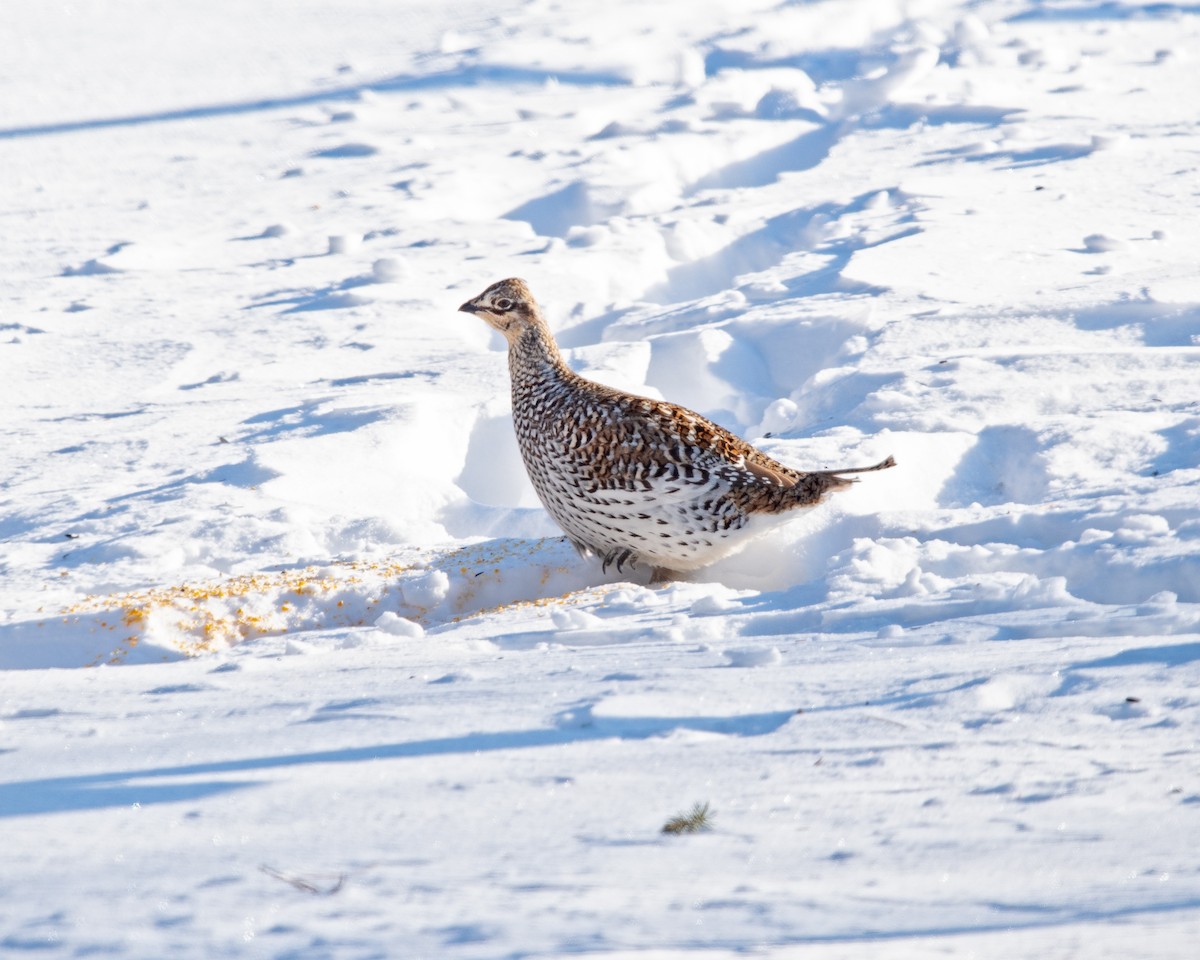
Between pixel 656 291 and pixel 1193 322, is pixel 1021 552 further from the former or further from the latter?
pixel 656 291

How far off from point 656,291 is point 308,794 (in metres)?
6.76

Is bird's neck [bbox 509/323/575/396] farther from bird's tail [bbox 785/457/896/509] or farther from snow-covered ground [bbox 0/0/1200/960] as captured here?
bird's tail [bbox 785/457/896/509]

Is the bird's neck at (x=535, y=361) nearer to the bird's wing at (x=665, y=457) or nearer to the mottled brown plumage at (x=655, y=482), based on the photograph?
the mottled brown plumage at (x=655, y=482)

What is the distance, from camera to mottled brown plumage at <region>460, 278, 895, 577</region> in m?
4.78

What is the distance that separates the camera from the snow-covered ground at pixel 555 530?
2260 millimetres

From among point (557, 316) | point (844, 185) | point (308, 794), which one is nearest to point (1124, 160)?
point (844, 185)

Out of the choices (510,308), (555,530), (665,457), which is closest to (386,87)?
(555,530)

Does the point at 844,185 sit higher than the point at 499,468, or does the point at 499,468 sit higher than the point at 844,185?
the point at 844,185

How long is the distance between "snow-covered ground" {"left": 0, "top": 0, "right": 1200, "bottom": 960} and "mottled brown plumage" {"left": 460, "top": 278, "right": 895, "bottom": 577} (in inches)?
9.2

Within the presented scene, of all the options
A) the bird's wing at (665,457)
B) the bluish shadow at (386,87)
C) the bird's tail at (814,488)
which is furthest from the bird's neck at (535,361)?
the bluish shadow at (386,87)

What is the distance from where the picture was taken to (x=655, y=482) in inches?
189

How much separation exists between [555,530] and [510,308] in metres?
1.06

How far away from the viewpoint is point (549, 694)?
312 centimetres

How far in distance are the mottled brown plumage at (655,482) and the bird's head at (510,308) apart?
19.5 inches
